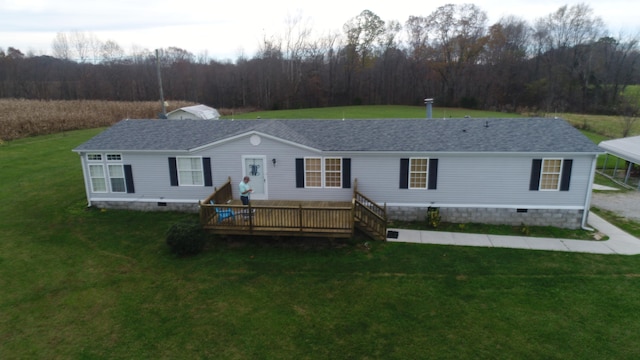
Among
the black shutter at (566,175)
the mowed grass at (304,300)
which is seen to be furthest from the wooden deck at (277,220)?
the black shutter at (566,175)

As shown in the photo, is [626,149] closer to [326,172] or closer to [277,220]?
[326,172]

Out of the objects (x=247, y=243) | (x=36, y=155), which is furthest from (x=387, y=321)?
(x=36, y=155)

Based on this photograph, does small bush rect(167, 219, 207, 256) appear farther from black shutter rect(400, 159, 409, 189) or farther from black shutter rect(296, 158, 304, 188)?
black shutter rect(400, 159, 409, 189)

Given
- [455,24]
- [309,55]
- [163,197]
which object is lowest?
[163,197]

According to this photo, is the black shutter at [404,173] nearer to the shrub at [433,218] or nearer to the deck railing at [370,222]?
the shrub at [433,218]

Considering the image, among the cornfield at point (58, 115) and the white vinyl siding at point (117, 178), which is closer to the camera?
the white vinyl siding at point (117, 178)

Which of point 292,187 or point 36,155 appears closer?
point 292,187

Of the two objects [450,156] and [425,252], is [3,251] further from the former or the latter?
[450,156]
